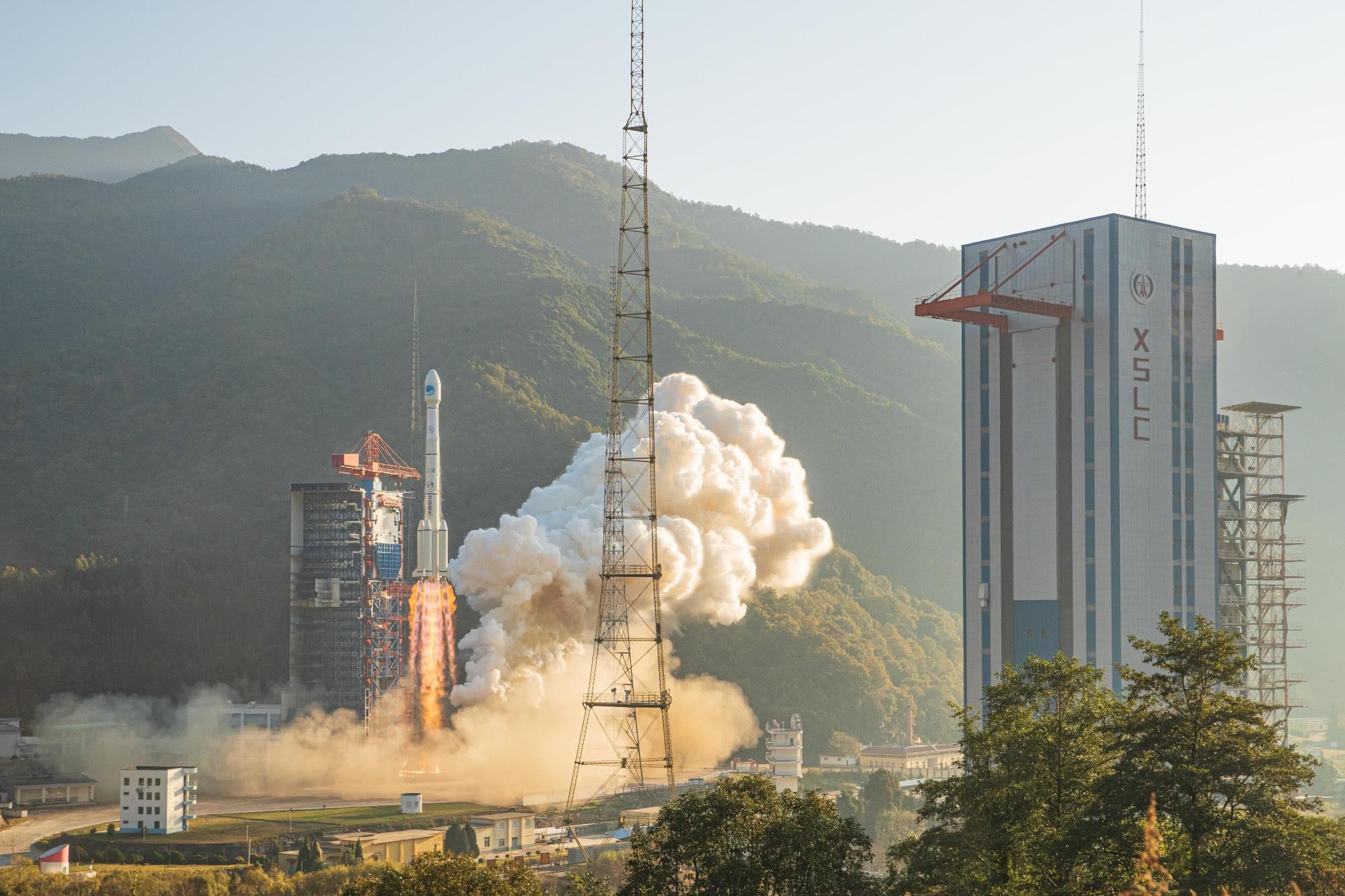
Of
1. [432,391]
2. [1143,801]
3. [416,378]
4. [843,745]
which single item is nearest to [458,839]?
[432,391]

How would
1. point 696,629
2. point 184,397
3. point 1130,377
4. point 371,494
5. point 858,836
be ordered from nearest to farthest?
point 858,836 < point 1130,377 < point 371,494 < point 696,629 < point 184,397

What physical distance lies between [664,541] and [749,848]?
70423mm

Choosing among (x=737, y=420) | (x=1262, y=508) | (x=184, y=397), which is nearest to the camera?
(x=1262, y=508)

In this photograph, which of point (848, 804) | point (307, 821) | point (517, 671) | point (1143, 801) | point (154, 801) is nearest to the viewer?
point (1143, 801)

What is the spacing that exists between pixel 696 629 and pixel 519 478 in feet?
70.2

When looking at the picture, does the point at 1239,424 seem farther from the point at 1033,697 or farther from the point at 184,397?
the point at 184,397

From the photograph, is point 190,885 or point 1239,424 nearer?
point 190,885

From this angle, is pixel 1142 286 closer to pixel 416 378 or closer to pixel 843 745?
pixel 843 745

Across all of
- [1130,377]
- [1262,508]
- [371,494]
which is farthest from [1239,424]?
[371,494]

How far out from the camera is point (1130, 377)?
265 feet

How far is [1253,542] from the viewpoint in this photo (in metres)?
91.5

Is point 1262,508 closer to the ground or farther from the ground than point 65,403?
closer to the ground

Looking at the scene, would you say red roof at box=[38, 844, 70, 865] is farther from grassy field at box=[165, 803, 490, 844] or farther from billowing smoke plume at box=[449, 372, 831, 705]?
billowing smoke plume at box=[449, 372, 831, 705]

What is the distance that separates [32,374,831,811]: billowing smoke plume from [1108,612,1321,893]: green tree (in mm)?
75337
